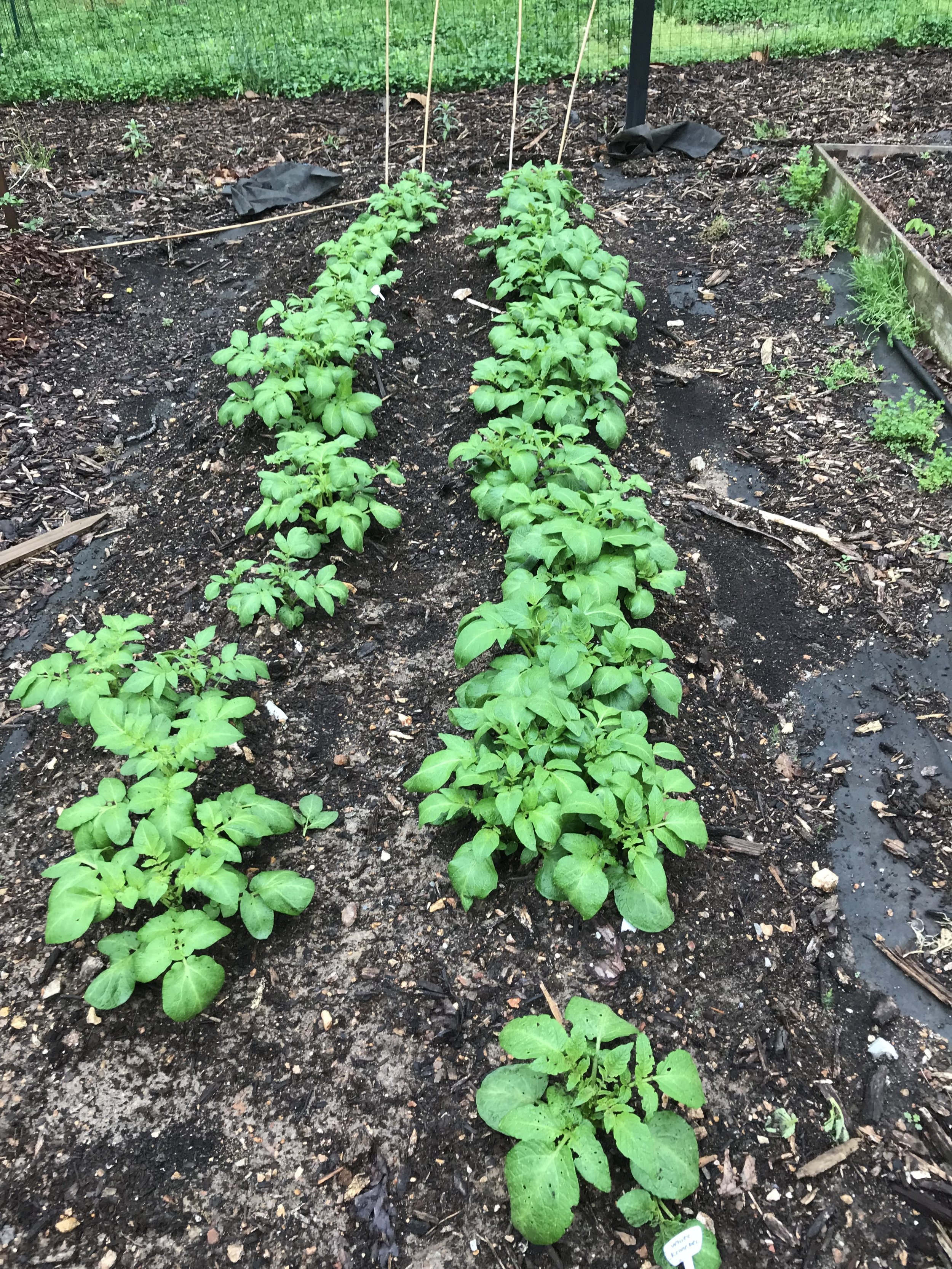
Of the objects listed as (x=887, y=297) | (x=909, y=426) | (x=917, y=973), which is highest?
(x=887, y=297)

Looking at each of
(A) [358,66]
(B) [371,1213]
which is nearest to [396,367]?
(B) [371,1213]

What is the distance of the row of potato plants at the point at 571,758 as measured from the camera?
188cm

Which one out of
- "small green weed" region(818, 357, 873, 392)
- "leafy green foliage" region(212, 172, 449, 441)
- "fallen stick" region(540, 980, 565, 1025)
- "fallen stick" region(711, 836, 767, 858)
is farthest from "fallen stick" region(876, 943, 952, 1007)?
"small green weed" region(818, 357, 873, 392)

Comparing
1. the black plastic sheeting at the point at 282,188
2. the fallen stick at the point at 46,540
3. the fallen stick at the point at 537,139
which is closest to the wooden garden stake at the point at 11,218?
the black plastic sheeting at the point at 282,188

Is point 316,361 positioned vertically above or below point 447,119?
below

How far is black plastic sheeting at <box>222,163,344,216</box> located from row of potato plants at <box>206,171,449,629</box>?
2.29 metres

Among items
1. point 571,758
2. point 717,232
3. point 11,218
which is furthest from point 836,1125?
point 11,218

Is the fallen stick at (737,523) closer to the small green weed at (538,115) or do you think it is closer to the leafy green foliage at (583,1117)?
the leafy green foliage at (583,1117)

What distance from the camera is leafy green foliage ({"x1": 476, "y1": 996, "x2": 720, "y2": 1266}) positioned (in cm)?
180

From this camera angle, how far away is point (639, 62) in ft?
22.2

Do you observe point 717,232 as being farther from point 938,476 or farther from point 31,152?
point 31,152

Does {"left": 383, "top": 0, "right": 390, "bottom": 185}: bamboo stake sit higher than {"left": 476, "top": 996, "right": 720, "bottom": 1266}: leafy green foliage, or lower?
higher

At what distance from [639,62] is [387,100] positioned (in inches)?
81.3

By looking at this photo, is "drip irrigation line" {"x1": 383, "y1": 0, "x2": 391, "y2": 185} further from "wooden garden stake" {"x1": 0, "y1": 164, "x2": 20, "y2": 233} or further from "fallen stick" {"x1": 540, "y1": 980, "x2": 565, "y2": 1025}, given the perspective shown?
"fallen stick" {"x1": 540, "y1": 980, "x2": 565, "y2": 1025}
